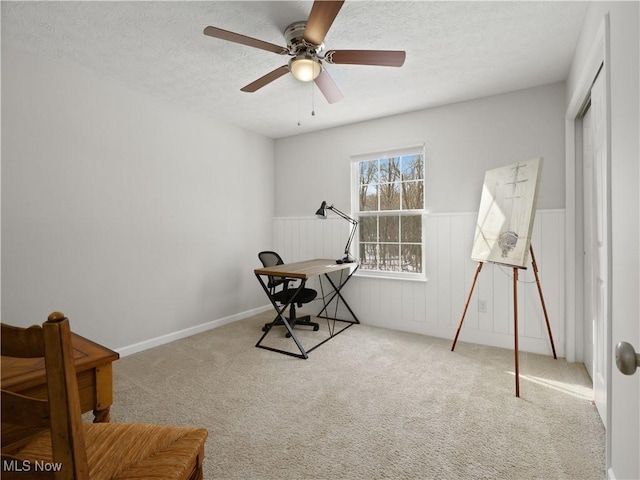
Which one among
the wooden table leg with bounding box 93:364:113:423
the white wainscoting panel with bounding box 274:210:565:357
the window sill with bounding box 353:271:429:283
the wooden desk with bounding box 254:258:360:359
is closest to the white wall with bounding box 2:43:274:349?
the wooden desk with bounding box 254:258:360:359

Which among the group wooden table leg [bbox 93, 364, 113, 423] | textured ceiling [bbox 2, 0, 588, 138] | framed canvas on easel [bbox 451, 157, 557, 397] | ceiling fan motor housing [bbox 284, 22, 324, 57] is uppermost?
textured ceiling [bbox 2, 0, 588, 138]

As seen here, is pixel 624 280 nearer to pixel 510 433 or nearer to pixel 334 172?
pixel 510 433

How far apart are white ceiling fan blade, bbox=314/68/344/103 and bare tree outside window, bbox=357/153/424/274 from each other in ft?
4.66

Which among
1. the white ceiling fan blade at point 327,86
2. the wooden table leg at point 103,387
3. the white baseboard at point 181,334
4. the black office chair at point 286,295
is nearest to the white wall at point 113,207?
the white baseboard at point 181,334

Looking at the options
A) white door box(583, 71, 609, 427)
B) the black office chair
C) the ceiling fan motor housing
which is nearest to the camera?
white door box(583, 71, 609, 427)

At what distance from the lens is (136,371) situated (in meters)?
2.63

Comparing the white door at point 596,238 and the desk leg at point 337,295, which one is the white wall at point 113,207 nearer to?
the desk leg at point 337,295

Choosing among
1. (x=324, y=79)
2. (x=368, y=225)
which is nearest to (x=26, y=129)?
(x=324, y=79)

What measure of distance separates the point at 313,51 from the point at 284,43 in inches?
14.6

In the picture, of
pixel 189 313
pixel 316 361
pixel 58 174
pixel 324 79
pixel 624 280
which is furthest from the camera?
pixel 189 313

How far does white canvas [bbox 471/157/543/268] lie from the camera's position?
2.29 m

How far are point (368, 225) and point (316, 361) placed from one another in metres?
1.83

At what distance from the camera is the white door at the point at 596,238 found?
192cm

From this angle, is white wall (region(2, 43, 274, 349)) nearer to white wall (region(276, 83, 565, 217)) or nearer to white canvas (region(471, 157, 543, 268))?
white wall (region(276, 83, 565, 217))
